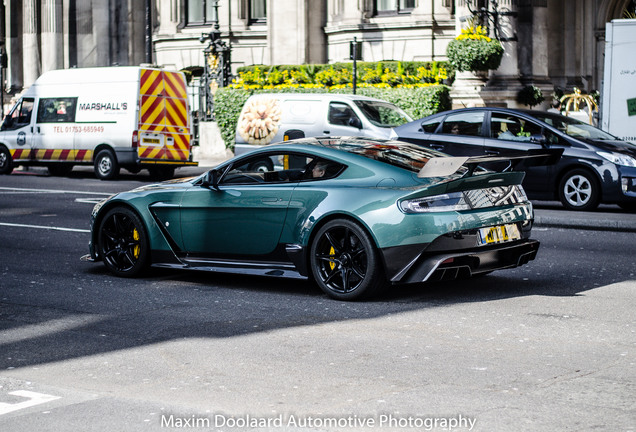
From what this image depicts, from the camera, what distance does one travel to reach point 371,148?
9.75 m

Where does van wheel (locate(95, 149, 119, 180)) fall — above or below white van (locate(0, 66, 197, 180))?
below

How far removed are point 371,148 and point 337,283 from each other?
132 centimetres

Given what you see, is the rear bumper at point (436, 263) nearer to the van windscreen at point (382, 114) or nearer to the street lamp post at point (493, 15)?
the van windscreen at point (382, 114)

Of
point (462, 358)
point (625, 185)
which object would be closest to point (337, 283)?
point (462, 358)

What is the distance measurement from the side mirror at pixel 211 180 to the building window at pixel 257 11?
1285 inches

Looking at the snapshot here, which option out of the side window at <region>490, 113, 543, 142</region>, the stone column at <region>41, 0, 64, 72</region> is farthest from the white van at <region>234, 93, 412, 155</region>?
the stone column at <region>41, 0, 64, 72</region>

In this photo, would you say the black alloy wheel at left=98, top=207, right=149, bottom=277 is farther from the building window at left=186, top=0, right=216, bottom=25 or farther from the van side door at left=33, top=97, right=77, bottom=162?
the building window at left=186, top=0, right=216, bottom=25

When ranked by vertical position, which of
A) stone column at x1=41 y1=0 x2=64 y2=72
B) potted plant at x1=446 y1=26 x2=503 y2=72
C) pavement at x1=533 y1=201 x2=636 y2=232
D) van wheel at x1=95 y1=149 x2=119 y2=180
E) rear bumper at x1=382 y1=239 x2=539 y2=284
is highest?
stone column at x1=41 y1=0 x2=64 y2=72

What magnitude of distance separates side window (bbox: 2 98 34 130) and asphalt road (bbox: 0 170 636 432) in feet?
59.0

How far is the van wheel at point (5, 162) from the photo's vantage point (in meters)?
29.2

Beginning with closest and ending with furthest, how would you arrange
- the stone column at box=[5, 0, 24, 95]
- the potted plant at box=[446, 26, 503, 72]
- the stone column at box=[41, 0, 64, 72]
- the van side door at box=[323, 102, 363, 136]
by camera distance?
1. the van side door at box=[323, 102, 363, 136]
2. the potted plant at box=[446, 26, 503, 72]
3. the stone column at box=[41, 0, 64, 72]
4. the stone column at box=[5, 0, 24, 95]

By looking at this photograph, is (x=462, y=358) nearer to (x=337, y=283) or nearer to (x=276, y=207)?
(x=337, y=283)

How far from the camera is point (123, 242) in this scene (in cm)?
1059

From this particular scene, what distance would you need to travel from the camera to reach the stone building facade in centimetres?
2984
